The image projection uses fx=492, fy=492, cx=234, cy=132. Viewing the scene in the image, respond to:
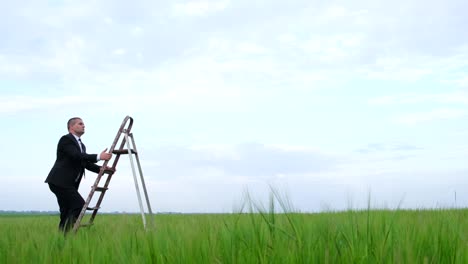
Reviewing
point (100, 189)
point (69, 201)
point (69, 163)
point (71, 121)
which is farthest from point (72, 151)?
point (69, 201)

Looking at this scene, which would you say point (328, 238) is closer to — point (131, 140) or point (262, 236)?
point (262, 236)

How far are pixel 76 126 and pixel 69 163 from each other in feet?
1.98

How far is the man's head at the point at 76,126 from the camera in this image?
25.4ft

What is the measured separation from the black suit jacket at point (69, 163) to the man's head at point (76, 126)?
110 mm

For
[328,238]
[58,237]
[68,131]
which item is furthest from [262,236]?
[68,131]

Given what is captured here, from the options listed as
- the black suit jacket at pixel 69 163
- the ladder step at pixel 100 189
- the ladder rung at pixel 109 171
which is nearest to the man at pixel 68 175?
the black suit jacket at pixel 69 163

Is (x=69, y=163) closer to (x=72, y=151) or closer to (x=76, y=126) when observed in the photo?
(x=72, y=151)

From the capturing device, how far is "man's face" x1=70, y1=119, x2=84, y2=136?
7730mm

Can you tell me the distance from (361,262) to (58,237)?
3.20 meters

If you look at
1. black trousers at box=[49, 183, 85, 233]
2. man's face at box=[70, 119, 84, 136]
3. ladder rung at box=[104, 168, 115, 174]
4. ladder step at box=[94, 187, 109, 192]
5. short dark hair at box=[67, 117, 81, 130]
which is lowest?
black trousers at box=[49, 183, 85, 233]

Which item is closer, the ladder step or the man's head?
the ladder step

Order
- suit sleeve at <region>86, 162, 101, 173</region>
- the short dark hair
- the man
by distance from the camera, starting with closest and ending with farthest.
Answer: the man, the short dark hair, suit sleeve at <region>86, 162, 101, 173</region>

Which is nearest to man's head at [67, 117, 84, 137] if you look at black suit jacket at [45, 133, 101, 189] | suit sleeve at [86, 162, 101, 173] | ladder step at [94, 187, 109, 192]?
black suit jacket at [45, 133, 101, 189]

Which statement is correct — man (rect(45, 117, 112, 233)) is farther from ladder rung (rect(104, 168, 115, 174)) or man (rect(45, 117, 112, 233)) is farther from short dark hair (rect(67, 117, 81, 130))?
ladder rung (rect(104, 168, 115, 174))
